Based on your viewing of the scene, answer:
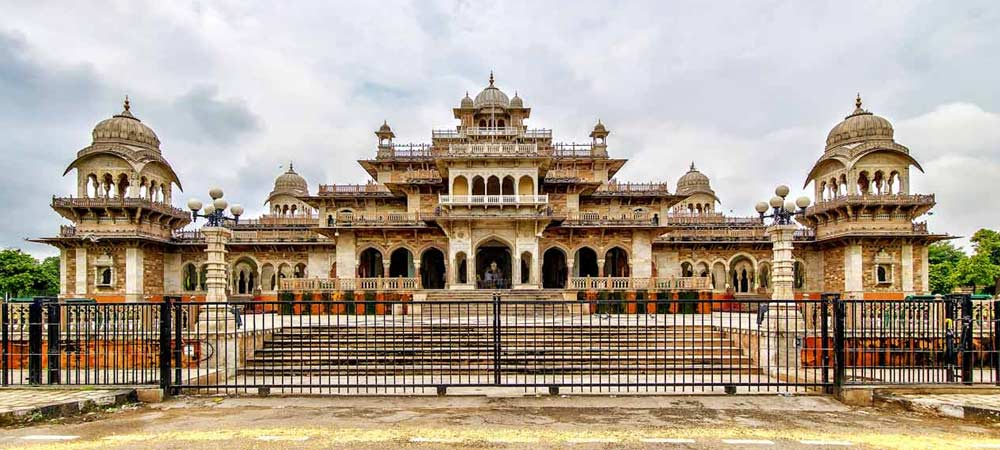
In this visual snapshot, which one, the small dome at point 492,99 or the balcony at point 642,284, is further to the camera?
the small dome at point 492,99

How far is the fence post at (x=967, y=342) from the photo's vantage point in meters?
8.98

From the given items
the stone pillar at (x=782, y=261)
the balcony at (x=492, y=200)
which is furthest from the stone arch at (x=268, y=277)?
the stone pillar at (x=782, y=261)

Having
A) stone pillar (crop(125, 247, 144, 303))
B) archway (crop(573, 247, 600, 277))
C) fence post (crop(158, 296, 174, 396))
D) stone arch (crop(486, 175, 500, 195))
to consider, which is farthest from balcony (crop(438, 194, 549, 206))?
fence post (crop(158, 296, 174, 396))

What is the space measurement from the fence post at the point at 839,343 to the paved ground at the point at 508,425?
375 millimetres

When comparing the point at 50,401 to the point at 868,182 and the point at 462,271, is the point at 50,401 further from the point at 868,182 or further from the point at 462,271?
the point at 868,182

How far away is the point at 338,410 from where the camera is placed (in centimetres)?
819

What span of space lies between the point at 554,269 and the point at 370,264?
33.1 ft

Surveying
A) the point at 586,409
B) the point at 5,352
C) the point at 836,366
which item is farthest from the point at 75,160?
the point at 836,366

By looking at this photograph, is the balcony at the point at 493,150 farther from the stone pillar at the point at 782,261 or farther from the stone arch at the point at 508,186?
the stone pillar at the point at 782,261

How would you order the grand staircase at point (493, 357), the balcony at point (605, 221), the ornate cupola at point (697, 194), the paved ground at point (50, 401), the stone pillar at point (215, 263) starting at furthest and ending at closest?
the ornate cupola at point (697, 194)
the balcony at point (605, 221)
the stone pillar at point (215, 263)
the grand staircase at point (493, 357)
the paved ground at point (50, 401)

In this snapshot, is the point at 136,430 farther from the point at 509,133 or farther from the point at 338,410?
the point at 509,133

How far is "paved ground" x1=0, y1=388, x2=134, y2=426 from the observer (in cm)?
757

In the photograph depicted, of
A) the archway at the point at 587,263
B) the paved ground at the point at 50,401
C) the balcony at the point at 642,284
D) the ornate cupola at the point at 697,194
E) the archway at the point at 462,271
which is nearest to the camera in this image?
the paved ground at the point at 50,401

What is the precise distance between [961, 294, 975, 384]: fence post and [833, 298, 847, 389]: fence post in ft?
6.03
